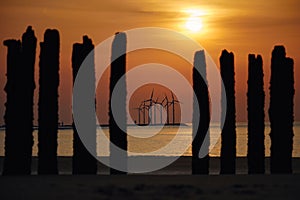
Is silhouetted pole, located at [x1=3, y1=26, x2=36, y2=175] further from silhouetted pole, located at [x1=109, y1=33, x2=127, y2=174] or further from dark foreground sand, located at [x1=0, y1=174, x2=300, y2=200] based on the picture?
silhouetted pole, located at [x1=109, y1=33, x2=127, y2=174]

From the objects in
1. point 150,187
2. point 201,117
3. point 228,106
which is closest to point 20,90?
point 150,187

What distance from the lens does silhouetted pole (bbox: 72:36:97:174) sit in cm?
1761

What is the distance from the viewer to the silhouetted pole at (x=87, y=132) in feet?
57.8

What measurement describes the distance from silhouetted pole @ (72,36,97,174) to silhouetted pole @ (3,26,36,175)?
1.02 metres

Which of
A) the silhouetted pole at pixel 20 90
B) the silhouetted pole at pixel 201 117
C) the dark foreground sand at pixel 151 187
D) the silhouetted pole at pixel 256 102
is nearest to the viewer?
the dark foreground sand at pixel 151 187

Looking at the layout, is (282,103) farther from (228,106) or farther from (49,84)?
(49,84)

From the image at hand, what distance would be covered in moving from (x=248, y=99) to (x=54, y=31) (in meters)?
4.95

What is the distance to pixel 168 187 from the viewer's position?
15.3m

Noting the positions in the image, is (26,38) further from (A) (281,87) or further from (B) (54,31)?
(A) (281,87)

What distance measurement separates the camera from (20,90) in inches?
696

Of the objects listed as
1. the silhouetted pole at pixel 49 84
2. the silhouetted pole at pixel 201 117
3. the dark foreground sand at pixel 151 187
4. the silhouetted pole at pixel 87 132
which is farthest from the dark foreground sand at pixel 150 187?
the silhouetted pole at pixel 49 84

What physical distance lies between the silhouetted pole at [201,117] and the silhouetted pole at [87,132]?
2480 mm

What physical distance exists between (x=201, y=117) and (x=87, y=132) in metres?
2.80

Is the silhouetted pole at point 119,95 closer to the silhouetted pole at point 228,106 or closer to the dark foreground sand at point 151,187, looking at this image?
the dark foreground sand at point 151,187
